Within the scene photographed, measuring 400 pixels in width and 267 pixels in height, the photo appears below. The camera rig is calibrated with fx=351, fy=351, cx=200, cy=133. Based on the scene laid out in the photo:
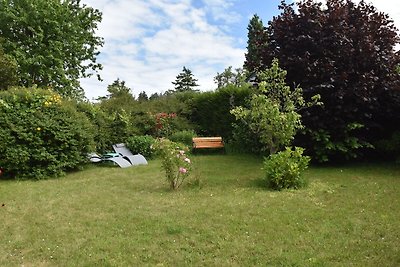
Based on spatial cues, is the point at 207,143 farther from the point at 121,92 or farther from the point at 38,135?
the point at 121,92

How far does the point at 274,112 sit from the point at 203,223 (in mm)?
3035

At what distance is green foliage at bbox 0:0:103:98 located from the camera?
1981 centimetres

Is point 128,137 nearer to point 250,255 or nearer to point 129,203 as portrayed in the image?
point 129,203

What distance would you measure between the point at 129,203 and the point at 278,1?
6.57m

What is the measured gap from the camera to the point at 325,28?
8086mm

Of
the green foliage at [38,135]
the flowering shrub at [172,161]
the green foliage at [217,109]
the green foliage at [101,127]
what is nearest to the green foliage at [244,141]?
the green foliage at [217,109]

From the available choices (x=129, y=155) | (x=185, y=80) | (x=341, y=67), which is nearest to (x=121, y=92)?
(x=129, y=155)

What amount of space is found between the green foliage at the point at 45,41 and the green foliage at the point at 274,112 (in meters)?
16.0

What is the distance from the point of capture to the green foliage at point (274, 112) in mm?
6738

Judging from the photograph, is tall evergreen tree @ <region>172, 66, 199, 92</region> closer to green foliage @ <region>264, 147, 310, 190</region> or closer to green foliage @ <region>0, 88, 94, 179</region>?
green foliage @ <region>0, 88, 94, 179</region>

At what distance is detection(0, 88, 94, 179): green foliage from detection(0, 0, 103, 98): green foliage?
40.3 feet

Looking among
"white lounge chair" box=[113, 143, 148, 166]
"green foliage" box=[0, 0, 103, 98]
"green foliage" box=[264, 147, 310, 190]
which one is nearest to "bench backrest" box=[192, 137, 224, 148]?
"white lounge chair" box=[113, 143, 148, 166]

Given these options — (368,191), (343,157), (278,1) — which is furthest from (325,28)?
(368,191)

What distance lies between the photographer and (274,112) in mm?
6688
